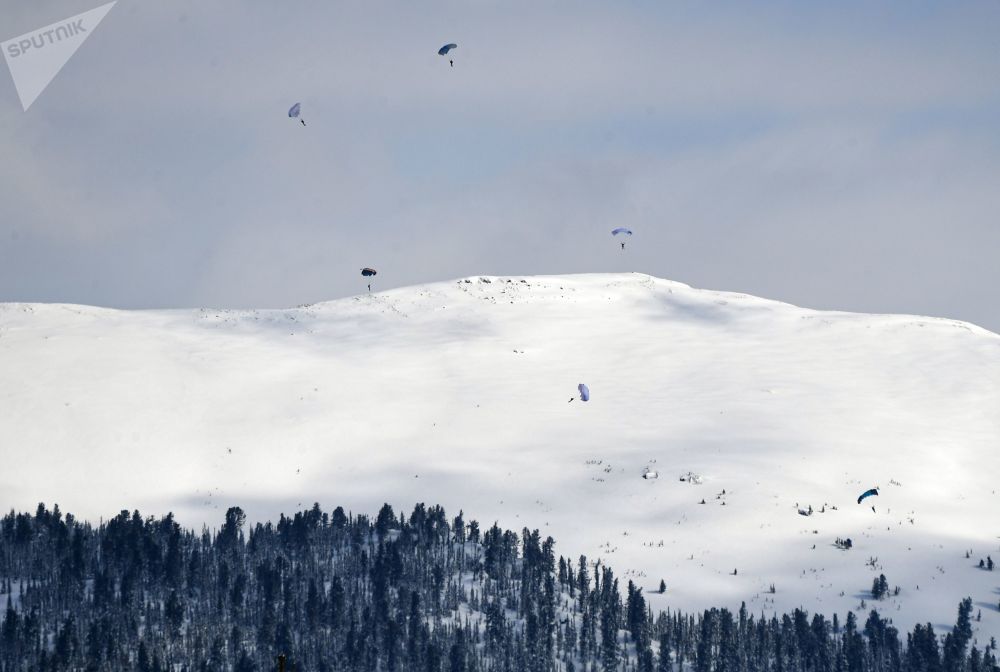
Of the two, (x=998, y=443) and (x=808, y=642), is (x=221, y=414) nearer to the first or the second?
(x=808, y=642)

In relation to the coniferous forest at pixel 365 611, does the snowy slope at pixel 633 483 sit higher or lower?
higher

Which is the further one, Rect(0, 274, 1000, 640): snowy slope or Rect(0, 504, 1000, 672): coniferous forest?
Rect(0, 274, 1000, 640): snowy slope

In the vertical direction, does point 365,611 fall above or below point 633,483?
below

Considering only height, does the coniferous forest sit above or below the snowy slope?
below

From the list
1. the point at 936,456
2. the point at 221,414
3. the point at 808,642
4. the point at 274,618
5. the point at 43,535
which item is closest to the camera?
the point at 808,642

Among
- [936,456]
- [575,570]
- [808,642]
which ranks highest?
[936,456]

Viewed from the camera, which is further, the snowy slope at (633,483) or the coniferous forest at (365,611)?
the snowy slope at (633,483)

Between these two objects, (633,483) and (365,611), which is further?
(633,483)

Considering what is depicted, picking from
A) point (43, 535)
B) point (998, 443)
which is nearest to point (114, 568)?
point (43, 535)
